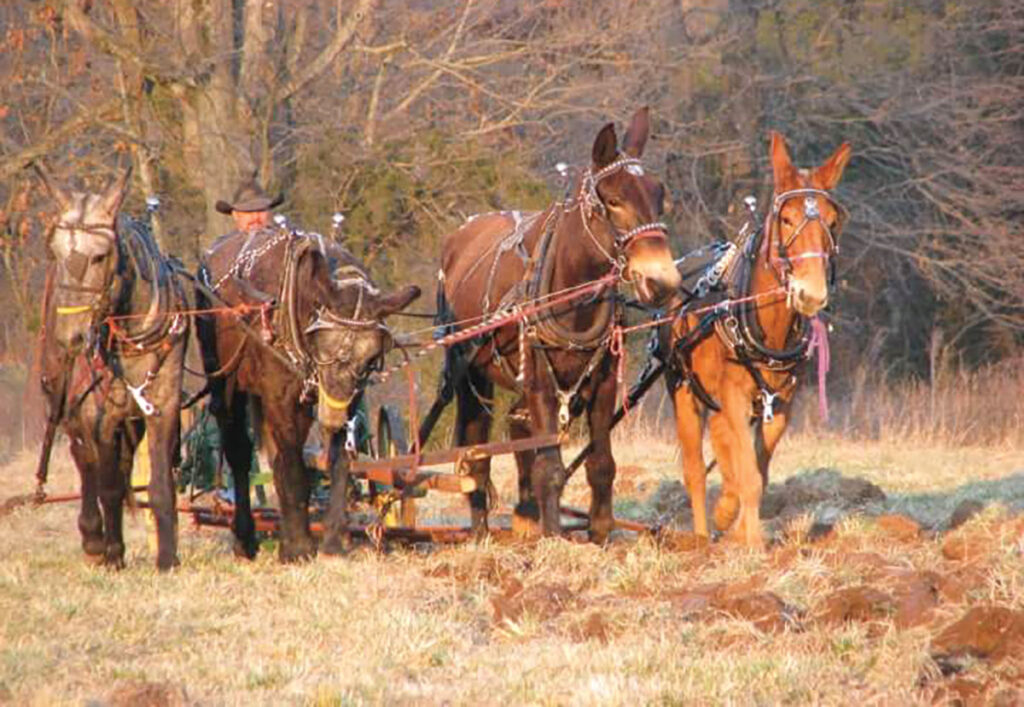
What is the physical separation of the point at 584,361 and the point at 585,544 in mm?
1010

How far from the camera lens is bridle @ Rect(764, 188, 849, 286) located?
9.44 metres

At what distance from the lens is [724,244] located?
11211 millimetres

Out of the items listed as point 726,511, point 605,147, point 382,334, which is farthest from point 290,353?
point 726,511

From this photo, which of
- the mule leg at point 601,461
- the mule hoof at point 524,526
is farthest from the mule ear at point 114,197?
the mule hoof at point 524,526

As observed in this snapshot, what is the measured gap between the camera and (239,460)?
11062 mm

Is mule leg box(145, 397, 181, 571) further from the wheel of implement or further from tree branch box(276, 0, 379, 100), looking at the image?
tree branch box(276, 0, 379, 100)

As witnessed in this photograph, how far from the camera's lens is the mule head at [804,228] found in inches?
366

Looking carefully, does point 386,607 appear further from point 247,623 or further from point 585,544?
point 585,544

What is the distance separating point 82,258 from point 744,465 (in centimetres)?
369

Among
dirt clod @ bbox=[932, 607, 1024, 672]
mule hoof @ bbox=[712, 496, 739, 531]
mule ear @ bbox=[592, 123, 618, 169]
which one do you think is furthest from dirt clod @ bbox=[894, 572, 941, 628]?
mule ear @ bbox=[592, 123, 618, 169]

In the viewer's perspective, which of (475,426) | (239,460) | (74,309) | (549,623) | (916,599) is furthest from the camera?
(475,426)

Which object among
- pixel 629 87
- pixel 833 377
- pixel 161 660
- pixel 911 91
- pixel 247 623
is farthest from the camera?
pixel 833 377

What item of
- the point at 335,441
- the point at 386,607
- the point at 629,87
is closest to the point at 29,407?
the point at 629,87

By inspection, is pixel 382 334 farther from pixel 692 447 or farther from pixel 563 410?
pixel 692 447
